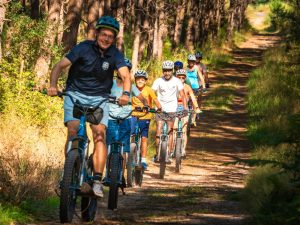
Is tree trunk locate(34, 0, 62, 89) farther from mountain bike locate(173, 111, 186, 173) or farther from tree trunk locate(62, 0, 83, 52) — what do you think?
mountain bike locate(173, 111, 186, 173)

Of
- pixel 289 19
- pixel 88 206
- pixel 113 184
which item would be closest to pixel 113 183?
pixel 113 184

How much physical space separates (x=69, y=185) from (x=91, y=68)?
52.2 inches

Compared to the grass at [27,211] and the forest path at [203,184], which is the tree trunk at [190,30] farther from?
the grass at [27,211]

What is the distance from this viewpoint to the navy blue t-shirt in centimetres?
893

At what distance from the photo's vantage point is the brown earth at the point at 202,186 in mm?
10102

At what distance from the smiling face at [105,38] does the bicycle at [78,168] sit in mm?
594

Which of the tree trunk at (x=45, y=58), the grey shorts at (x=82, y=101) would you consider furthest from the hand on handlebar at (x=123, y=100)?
the tree trunk at (x=45, y=58)

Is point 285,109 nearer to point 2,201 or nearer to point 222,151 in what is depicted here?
point 222,151

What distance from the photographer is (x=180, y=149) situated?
16.2 meters

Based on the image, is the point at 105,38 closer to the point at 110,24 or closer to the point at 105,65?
the point at 110,24

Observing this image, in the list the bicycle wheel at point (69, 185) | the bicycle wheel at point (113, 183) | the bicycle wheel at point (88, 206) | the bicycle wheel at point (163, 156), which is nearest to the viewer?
the bicycle wheel at point (69, 185)

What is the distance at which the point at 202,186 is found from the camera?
1384 cm

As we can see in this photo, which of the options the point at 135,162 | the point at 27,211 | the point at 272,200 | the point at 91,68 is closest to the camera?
the point at 272,200

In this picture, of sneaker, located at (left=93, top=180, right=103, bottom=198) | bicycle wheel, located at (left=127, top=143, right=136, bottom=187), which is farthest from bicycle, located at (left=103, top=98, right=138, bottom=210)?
bicycle wheel, located at (left=127, top=143, right=136, bottom=187)
